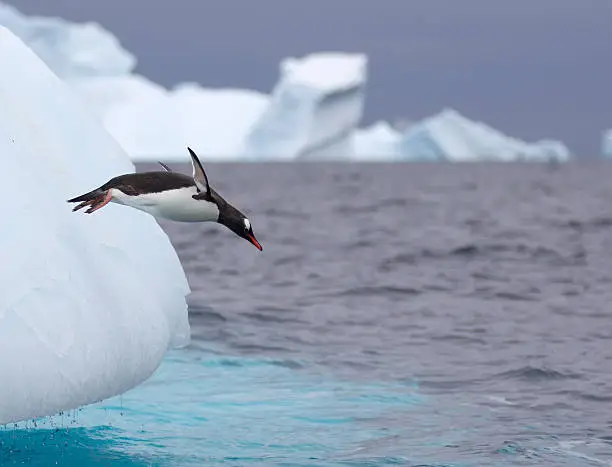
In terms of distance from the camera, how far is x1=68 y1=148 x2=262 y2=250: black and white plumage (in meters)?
4.00

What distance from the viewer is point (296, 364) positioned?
9.20 m

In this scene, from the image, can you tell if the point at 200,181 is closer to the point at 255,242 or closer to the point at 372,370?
the point at 255,242

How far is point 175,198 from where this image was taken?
404cm

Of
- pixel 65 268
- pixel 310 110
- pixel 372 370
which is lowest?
pixel 372 370

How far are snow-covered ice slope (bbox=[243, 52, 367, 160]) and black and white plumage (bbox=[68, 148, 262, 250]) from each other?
65579 millimetres

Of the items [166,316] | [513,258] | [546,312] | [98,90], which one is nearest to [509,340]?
[546,312]

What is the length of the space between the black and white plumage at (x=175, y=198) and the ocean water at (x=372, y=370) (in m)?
A: 2.47

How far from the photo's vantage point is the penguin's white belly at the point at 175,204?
158 inches

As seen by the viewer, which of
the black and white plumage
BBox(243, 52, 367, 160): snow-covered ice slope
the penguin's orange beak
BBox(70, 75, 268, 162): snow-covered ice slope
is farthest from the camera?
BBox(70, 75, 268, 162): snow-covered ice slope

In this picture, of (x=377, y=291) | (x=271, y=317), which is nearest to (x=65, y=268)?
(x=271, y=317)

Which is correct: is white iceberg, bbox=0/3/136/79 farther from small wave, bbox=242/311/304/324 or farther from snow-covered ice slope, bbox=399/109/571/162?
small wave, bbox=242/311/304/324

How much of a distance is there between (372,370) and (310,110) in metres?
61.5

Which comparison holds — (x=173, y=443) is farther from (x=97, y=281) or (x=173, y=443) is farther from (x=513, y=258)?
(x=513, y=258)

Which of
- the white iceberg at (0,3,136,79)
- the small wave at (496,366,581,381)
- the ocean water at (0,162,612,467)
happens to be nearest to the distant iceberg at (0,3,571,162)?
the white iceberg at (0,3,136,79)
